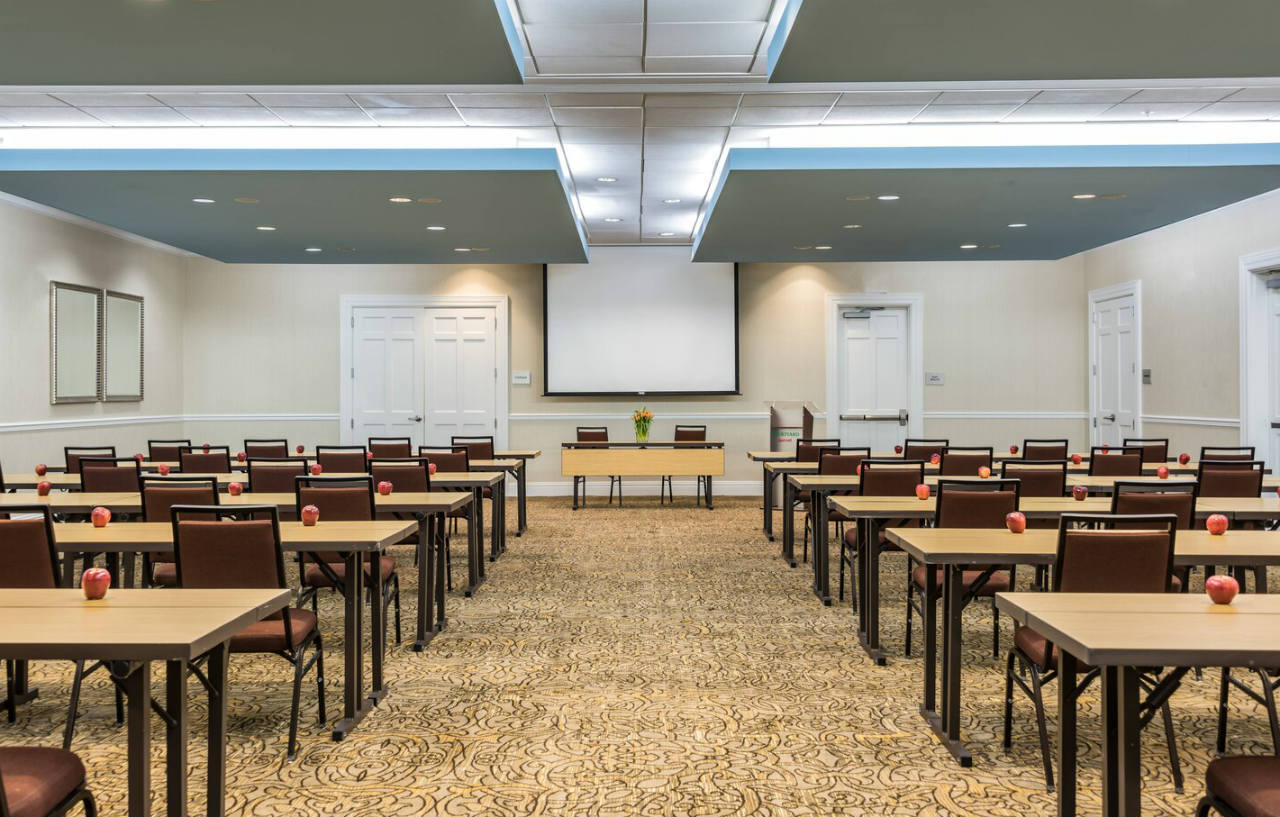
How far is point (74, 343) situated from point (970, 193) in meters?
8.76

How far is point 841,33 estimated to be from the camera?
4.15 m

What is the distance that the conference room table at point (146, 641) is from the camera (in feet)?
6.33

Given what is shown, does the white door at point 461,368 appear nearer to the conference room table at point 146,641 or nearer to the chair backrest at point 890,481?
the chair backrest at point 890,481

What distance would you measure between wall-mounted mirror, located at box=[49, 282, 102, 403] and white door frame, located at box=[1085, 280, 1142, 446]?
1151cm

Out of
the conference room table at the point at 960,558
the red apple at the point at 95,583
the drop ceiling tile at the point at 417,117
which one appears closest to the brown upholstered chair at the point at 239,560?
the red apple at the point at 95,583

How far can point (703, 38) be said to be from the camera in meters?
4.91

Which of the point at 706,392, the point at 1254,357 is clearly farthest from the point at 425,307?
the point at 1254,357

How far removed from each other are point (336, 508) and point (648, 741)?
1921 millimetres

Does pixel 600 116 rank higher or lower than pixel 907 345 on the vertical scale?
higher

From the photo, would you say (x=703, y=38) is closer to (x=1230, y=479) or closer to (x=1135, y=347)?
(x=1230, y=479)

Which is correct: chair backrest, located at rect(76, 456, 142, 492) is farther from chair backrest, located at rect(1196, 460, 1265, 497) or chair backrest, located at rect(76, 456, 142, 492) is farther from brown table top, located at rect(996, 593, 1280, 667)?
chair backrest, located at rect(1196, 460, 1265, 497)

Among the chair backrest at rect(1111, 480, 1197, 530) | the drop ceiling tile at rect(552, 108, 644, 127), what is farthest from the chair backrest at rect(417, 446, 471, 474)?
the chair backrest at rect(1111, 480, 1197, 530)

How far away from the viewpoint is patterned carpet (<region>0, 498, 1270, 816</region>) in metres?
2.83

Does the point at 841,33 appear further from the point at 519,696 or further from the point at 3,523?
the point at 3,523
